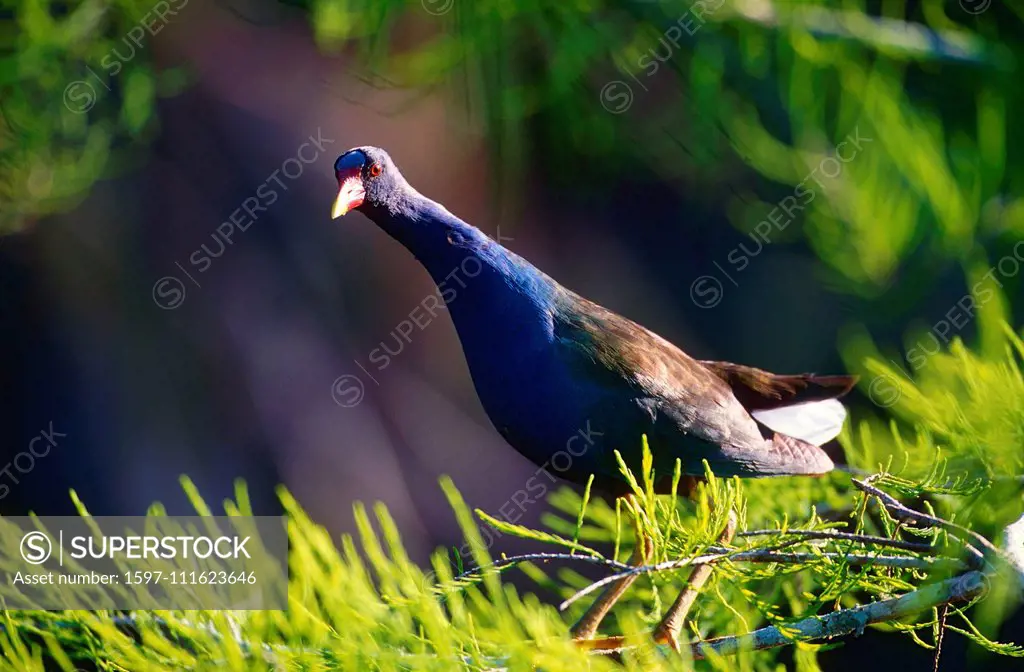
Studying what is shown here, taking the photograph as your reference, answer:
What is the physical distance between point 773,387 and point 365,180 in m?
0.51

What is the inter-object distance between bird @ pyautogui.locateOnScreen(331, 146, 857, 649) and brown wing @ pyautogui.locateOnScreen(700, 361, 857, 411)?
4.5 inches

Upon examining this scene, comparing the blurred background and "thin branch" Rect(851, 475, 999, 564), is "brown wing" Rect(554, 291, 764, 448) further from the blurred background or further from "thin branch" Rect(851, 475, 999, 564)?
the blurred background

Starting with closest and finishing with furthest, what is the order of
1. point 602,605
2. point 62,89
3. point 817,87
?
1. point 602,605
2. point 817,87
3. point 62,89

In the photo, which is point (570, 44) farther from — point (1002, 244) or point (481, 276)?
point (1002, 244)

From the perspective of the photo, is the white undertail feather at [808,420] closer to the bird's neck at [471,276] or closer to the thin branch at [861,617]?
the bird's neck at [471,276]

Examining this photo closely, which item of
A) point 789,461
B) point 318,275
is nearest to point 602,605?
point 789,461

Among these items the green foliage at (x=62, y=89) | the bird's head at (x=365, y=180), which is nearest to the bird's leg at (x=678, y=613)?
the bird's head at (x=365, y=180)

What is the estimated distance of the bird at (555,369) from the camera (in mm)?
859

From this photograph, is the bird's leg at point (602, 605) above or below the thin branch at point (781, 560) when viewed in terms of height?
below

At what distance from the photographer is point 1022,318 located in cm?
152

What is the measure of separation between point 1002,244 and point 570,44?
0.74 m

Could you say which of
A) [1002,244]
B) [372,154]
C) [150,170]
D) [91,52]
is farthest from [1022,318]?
[150,170]

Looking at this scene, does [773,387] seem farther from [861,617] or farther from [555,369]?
[861,617]

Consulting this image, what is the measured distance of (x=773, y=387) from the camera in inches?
41.1
